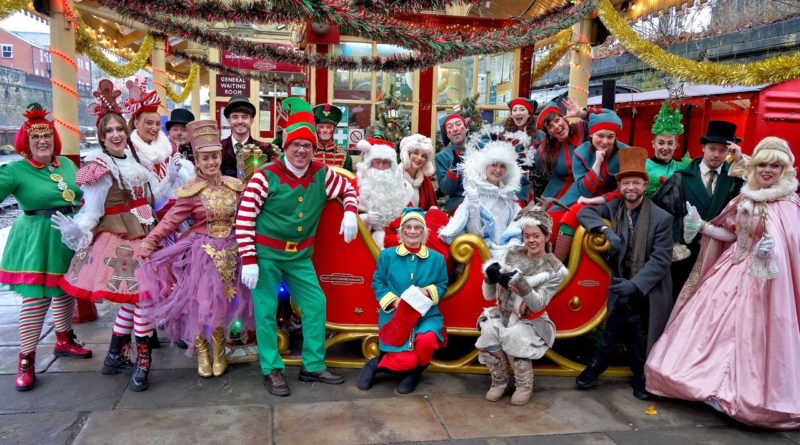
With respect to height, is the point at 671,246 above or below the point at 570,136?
below

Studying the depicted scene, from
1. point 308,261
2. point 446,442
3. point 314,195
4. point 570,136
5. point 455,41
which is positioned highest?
point 455,41

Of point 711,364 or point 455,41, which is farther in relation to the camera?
point 455,41

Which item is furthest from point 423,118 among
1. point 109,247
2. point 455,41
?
point 109,247

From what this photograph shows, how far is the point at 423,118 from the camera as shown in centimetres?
818

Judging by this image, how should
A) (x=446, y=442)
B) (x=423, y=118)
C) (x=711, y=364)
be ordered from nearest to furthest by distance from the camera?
(x=446, y=442), (x=711, y=364), (x=423, y=118)

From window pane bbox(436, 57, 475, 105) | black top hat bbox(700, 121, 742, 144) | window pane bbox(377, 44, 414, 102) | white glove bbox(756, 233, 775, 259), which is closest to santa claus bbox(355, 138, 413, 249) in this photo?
black top hat bbox(700, 121, 742, 144)

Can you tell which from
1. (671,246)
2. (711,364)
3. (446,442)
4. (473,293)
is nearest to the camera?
(446,442)

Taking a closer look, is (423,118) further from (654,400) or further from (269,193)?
(654,400)

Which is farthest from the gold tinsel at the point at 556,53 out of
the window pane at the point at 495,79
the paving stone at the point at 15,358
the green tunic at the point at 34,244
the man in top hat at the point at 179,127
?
the paving stone at the point at 15,358

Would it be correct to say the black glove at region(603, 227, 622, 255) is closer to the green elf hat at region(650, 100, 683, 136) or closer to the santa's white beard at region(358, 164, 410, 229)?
the green elf hat at region(650, 100, 683, 136)

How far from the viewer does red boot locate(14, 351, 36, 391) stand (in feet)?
11.8

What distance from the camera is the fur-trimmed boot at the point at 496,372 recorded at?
364 centimetres

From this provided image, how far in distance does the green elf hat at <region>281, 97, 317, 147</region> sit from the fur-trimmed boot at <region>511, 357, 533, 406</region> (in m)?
2.01

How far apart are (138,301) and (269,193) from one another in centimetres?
110
